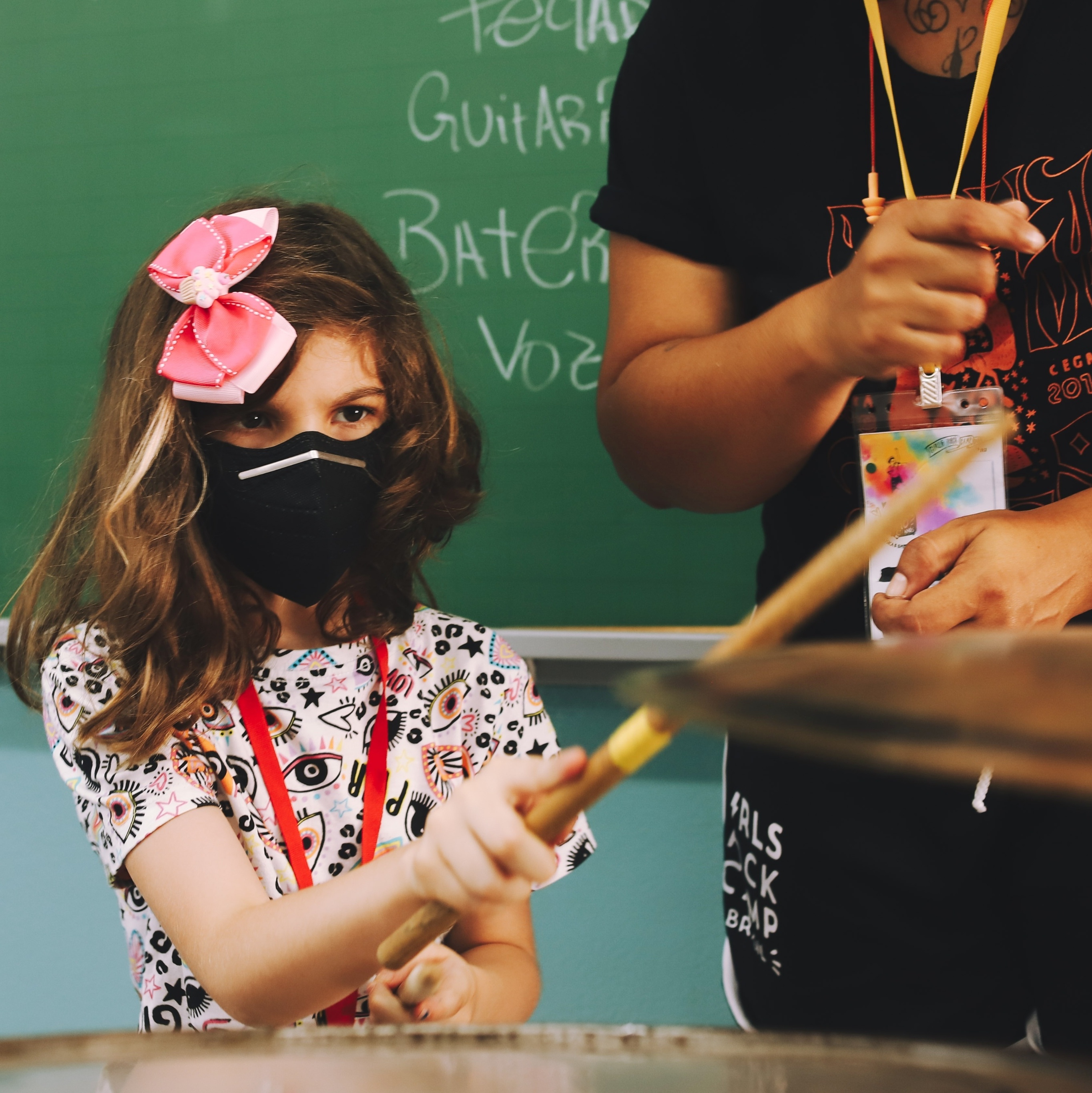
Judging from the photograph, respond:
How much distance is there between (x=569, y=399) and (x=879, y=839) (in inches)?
31.9

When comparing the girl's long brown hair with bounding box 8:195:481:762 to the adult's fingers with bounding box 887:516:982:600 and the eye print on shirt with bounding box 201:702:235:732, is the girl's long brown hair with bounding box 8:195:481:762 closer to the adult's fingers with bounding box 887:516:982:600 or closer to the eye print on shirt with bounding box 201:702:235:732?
the eye print on shirt with bounding box 201:702:235:732

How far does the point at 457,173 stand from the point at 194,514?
74 centimetres

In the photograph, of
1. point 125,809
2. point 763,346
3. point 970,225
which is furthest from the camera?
point 125,809

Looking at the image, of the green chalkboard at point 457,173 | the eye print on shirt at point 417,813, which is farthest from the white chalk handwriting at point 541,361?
the eye print on shirt at point 417,813

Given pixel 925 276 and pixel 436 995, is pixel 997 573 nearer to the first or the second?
pixel 925 276

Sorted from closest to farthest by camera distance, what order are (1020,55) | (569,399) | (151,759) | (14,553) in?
(1020,55)
(151,759)
(569,399)
(14,553)

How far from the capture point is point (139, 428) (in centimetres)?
80

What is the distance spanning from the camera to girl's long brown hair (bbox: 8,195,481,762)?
2.53ft

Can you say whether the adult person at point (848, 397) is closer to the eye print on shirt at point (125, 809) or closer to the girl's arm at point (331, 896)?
the girl's arm at point (331, 896)

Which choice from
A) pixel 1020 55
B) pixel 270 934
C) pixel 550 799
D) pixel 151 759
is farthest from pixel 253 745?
pixel 1020 55

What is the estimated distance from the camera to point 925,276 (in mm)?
479

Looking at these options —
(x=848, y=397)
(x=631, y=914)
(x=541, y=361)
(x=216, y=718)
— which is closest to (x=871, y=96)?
(x=848, y=397)

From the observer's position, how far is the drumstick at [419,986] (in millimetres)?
503

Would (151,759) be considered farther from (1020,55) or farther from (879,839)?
(1020,55)
